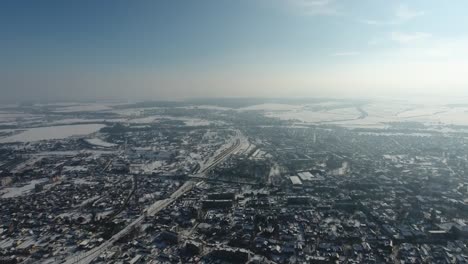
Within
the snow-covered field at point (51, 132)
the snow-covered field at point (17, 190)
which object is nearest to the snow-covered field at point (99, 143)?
the snow-covered field at point (51, 132)

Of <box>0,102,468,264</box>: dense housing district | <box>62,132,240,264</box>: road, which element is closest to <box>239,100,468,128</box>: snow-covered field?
<box>0,102,468,264</box>: dense housing district

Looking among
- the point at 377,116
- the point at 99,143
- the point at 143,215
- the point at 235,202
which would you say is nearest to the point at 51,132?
the point at 99,143

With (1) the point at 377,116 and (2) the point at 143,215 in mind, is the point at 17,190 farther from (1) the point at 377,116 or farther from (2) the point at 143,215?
(1) the point at 377,116

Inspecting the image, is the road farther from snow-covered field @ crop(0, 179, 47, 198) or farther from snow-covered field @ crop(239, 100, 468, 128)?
snow-covered field @ crop(239, 100, 468, 128)

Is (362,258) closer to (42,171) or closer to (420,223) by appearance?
(420,223)

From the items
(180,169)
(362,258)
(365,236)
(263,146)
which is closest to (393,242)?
(365,236)

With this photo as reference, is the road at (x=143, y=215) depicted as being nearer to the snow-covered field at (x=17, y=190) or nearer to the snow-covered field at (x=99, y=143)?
the snow-covered field at (x=17, y=190)
